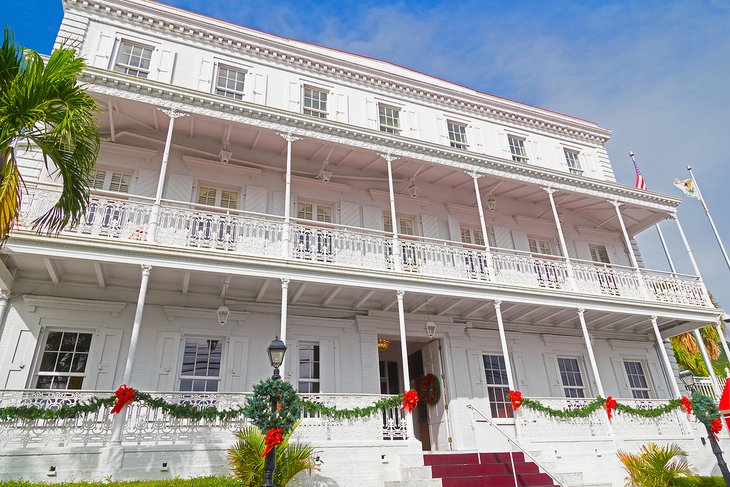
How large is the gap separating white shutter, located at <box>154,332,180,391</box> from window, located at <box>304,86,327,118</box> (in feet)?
25.5

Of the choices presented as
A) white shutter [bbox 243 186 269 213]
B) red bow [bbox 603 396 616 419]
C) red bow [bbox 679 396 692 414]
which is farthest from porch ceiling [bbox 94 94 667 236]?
red bow [bbox 603 396 616 419]

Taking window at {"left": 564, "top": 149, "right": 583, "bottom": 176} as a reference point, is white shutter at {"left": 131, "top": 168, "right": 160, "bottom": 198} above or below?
below

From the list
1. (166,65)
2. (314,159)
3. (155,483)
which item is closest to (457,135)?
(314,159)

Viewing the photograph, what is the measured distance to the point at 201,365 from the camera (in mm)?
10906

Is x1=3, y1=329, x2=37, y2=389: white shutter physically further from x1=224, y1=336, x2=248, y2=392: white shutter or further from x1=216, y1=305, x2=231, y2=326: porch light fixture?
x1=224, y1=336, x2=248, y2=392: white shutter

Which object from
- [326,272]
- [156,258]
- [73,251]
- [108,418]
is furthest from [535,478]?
[73,251]

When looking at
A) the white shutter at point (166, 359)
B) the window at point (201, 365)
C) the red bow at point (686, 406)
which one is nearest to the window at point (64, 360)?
the white shutter at point (166, 359)

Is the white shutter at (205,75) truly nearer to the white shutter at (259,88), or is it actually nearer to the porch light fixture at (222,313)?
the white shutter at (259,88)

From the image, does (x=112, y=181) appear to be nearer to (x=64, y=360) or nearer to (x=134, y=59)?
(x=134, y=59)

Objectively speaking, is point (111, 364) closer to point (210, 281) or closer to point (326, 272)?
point (210, 281)

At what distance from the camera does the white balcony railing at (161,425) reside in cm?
768

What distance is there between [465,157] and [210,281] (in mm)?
7625

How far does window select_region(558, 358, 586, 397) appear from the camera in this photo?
47.1 ft

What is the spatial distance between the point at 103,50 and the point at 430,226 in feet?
34.1
